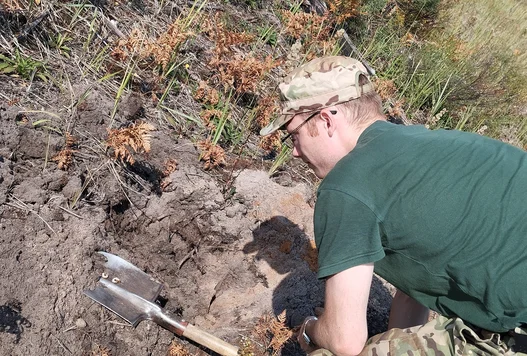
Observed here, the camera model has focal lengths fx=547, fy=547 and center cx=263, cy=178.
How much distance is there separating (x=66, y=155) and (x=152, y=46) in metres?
1.09

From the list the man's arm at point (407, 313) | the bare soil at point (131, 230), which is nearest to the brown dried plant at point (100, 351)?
the bare soil at point (131, 230)

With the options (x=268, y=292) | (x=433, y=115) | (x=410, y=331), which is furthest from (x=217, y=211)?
(x=433, y=115)

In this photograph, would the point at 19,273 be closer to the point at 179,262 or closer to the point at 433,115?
the point at 179,262

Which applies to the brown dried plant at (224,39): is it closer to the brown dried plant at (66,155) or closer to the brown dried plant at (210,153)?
the brown dried plant at (210,153)

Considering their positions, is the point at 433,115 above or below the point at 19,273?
above

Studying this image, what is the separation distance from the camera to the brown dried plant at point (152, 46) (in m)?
3.80

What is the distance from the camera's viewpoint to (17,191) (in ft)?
9.55

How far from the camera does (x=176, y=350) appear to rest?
113 inches

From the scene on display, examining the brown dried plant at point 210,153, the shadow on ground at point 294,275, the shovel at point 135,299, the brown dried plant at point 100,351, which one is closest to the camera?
the brown dried plant at point 100,351

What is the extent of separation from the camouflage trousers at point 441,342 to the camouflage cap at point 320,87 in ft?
3.27

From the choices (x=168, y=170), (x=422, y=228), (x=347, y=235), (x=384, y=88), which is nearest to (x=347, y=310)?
(x=347, y=235)

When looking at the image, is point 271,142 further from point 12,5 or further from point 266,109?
point 12,5

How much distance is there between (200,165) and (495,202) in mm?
2168

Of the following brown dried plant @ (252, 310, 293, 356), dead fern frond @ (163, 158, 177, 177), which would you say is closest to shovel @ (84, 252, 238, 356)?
brown dried plant @ (252, 310, 293, 356)
